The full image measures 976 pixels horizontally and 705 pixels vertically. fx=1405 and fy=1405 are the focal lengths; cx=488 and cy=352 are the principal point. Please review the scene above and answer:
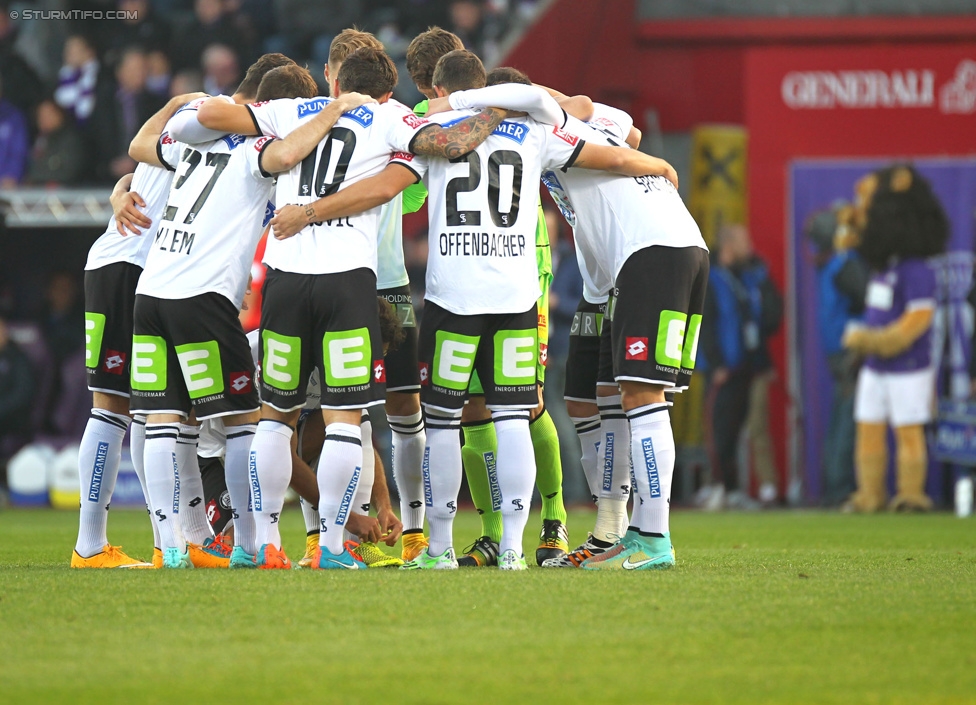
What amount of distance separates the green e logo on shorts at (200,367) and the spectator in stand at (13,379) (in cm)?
877

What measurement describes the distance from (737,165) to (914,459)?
150 inches

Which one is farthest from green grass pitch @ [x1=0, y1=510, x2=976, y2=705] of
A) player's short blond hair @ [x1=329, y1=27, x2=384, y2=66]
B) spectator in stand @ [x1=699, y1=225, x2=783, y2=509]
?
spectator in stand @ [x1=699, y1=225, x2=783, y2=509]

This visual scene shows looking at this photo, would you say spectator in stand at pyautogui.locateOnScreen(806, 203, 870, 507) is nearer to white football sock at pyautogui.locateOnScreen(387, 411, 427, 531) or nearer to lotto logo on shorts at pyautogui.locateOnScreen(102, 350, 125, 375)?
white football sock at pyautogui.locateOnScreen(387, 411, 427, 531)

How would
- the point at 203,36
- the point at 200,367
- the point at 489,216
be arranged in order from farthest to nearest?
the point at 203,36 < the point at 200,367 < the point at 489,216

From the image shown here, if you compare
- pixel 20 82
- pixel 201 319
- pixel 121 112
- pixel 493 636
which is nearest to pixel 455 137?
pixel 201 319

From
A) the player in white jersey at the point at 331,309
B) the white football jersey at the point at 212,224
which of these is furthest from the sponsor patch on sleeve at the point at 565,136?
the white football jersey at the point at 212,224

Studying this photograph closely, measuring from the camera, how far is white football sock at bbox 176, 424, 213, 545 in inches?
248

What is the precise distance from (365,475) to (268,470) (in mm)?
619

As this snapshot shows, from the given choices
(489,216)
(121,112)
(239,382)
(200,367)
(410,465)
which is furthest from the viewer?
(121,112)

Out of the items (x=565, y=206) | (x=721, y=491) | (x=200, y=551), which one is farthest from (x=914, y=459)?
(x=200, y=551)

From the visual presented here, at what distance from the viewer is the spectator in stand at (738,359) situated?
13.7 metres

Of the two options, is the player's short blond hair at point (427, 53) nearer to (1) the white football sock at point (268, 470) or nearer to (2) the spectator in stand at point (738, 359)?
(1) the white football sock at point (268, 470)

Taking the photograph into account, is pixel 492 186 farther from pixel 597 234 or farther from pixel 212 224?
pixel 212 224

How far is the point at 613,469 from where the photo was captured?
6.61 meters
